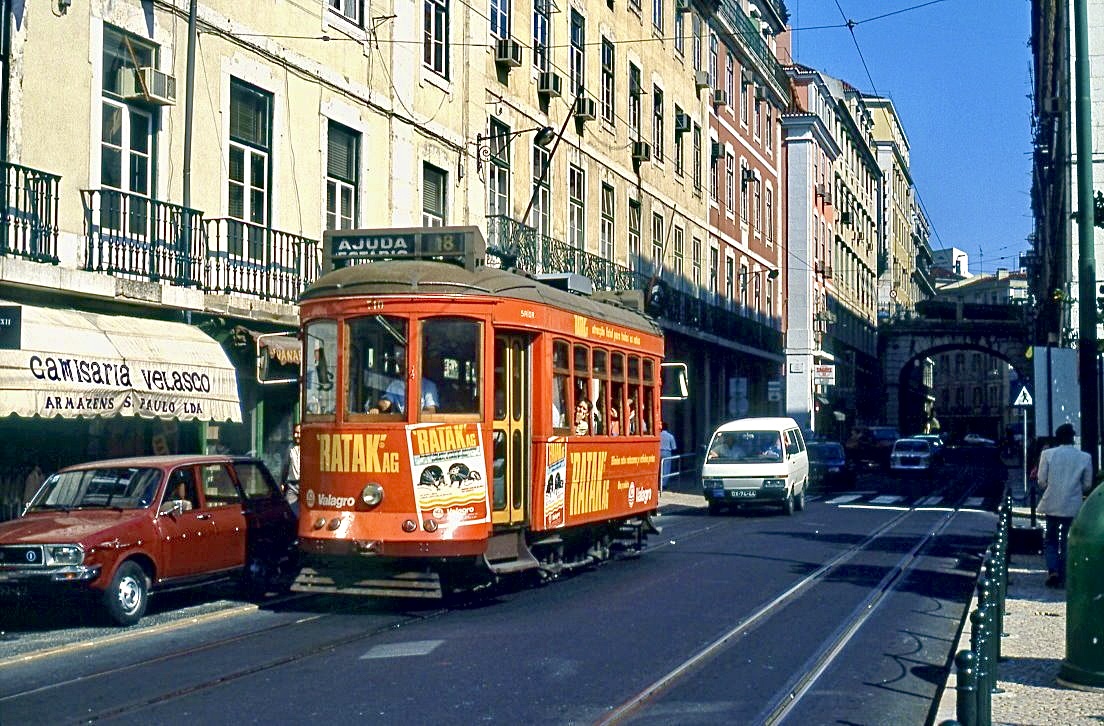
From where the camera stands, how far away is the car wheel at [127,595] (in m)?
12.0

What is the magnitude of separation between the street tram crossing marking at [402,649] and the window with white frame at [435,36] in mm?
15325

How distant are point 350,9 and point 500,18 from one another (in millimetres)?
6275

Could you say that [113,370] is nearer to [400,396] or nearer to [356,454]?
[356,454]

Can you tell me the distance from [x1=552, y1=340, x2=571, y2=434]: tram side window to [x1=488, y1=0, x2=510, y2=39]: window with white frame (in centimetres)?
1414

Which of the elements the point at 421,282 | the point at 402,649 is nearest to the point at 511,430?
the point at 421,282

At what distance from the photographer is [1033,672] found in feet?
31.7

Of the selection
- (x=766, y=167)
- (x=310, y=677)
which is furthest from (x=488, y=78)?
(x=766, y=167)

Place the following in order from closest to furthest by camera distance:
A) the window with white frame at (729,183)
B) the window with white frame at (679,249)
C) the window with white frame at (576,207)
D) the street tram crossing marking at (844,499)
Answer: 1. the window with white frame at (576,207)
2. the street tram crossing marking at (844,499)
3. the window with white frame at (679,249)
4. the window with white frame at (729,183)

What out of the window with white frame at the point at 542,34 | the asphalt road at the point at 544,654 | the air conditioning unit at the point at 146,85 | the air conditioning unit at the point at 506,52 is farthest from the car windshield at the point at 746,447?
the air conditioning unit at the point at 146,85

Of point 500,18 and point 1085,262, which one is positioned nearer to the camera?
point 1085,262

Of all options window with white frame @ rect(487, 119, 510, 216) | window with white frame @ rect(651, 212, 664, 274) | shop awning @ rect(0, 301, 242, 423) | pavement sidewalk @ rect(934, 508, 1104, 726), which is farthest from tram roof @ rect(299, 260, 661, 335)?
window with white frame @ rect(651, 212, 664, 274)

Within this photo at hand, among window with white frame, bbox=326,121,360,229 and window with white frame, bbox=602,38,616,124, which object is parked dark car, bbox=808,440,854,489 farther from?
window with white frame, bbox=326,121,360,229

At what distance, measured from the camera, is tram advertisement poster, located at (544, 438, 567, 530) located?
14414 mm

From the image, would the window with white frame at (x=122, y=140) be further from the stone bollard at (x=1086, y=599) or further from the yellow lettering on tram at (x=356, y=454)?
the stone bollard at (x=1086, y=599)
